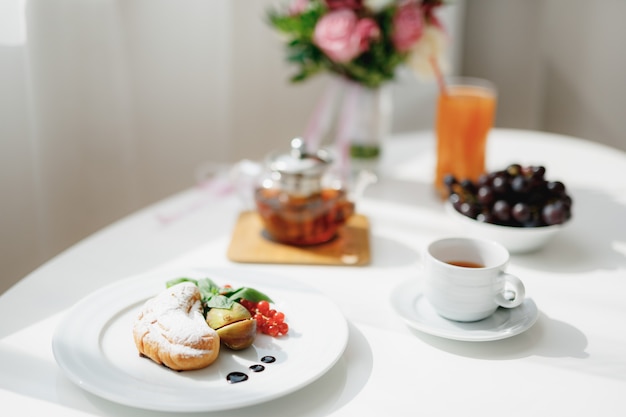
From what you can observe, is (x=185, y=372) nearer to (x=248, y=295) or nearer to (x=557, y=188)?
(x=248, y=295)

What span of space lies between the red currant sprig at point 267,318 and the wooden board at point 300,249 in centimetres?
25

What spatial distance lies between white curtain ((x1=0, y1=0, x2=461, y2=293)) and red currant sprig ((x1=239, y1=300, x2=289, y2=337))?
74cm

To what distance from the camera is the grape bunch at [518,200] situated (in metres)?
1.18

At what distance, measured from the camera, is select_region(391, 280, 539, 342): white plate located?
0.91 m

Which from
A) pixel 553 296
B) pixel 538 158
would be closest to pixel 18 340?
pixel 553 296

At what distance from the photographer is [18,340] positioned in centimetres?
90

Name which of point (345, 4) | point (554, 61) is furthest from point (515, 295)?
point (554, 61)

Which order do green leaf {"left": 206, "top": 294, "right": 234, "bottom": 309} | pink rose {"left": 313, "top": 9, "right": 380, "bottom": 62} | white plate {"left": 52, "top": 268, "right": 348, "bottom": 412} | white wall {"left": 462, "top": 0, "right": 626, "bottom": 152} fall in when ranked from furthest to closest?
white wall {"left": 462, "top": 0, "right": 626, "bottom": 152} < pink rose {"left": 313, "top": 9, "right": 380, "bottom": 62} < green leaf {"left": 206, "top": 294, "right": 234, "bottom": 309} < white plate {"left": 52, "top": 268, "right": 348, "bottom": 412}

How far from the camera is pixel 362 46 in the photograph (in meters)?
1.39

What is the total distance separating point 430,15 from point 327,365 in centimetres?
90

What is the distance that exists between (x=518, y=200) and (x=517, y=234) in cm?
8

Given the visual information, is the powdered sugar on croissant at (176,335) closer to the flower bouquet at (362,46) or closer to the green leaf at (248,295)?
the green leaf at (248,295)

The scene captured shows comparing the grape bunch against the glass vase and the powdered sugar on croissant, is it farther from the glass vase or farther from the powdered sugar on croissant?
the powdered sugar on croissant

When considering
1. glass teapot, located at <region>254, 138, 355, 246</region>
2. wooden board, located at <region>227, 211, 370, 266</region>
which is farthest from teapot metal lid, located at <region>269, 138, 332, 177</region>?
wooden board, located at <region>227, 211, 370, 266</region>
